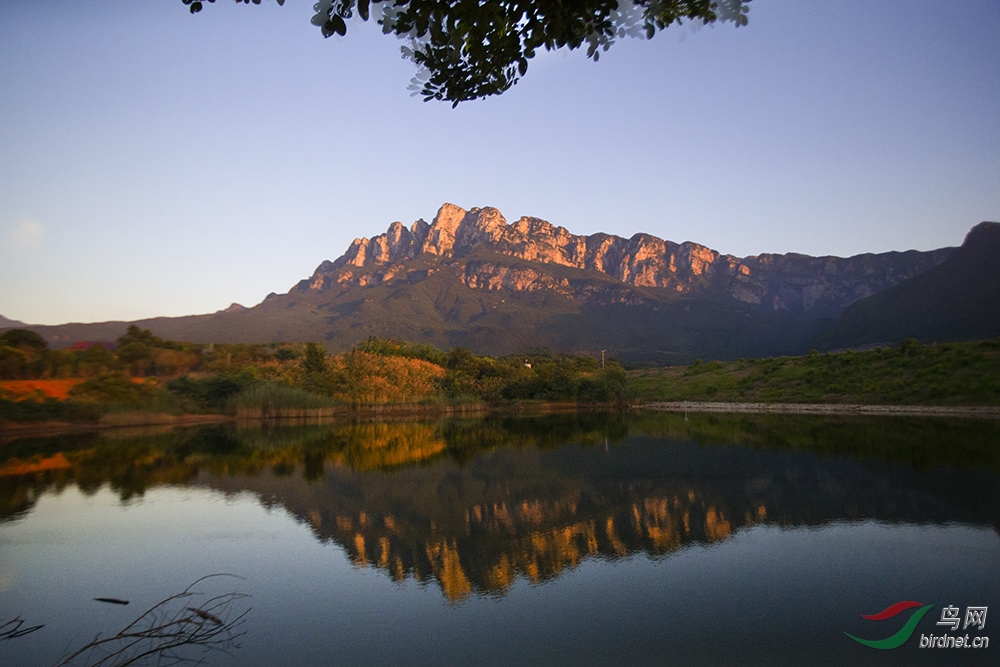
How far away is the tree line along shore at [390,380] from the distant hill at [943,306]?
2370 inches

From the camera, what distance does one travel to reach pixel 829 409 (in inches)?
1932

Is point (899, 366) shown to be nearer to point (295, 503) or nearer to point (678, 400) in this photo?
point (678, 400)

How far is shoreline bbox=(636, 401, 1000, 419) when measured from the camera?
1633 inches

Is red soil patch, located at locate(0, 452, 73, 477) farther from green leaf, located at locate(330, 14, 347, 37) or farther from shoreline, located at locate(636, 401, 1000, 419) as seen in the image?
shoreline, located at locate(636, 401, 1000, 419)

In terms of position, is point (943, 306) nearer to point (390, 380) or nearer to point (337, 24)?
point (390, 380)

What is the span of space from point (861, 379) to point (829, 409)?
6.89 m

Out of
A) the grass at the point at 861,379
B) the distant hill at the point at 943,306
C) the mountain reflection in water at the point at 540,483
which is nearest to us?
the mountain reflection in water at the point at 540,483

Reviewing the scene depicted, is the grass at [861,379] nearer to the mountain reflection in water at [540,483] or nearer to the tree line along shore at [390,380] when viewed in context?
the tree line along shore at [390,380]

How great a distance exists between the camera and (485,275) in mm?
198875

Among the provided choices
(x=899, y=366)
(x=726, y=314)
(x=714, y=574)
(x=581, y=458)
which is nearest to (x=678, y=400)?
(x=899, y=366)

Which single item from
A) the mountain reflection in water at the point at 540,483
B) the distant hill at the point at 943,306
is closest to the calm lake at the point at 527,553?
the mountain reflection in water at the point at 540,483

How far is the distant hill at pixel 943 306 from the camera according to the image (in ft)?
359

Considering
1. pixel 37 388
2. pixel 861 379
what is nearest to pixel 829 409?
pixel 861 379

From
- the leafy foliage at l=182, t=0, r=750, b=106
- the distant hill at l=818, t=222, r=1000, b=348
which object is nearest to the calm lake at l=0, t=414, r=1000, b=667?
the leafy foliage at l=182, t=0, r=750, b=106
